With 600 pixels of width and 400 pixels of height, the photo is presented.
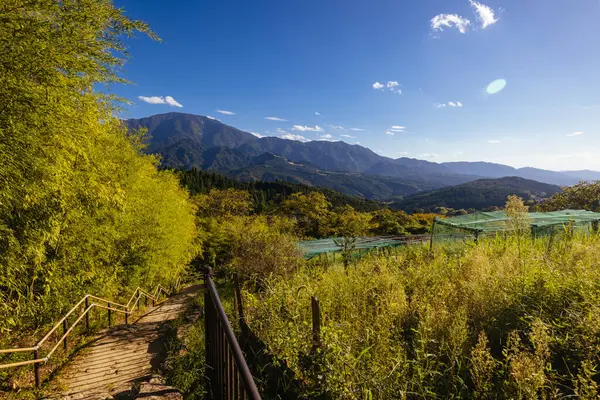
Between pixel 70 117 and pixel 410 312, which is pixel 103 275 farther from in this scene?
pixel 410 312

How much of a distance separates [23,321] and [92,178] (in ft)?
10.4

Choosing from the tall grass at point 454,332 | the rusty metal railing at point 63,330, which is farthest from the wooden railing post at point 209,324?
the rusty metal railing at point 63,330

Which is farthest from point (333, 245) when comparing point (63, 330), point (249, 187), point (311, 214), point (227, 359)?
point (249, 187)

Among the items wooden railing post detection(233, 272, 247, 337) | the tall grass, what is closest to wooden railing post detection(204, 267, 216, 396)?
the tall grass

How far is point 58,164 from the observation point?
3619mm

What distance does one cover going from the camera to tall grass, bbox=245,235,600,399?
1712 millimetres

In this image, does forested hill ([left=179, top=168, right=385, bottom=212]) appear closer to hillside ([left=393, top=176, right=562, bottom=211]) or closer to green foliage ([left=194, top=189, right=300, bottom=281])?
green foliage ([left=194, top=189, right=300, bottom=281])

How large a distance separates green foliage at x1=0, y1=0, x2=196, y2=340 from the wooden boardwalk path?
1147mm

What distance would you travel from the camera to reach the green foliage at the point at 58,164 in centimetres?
282

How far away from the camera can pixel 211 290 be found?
6.48ft

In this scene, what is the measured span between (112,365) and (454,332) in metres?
5.06

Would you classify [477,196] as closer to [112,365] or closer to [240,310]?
[240,310]

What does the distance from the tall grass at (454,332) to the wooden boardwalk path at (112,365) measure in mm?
2075

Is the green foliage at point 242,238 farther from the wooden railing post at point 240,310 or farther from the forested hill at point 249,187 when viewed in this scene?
the forested hill at point 249,187
